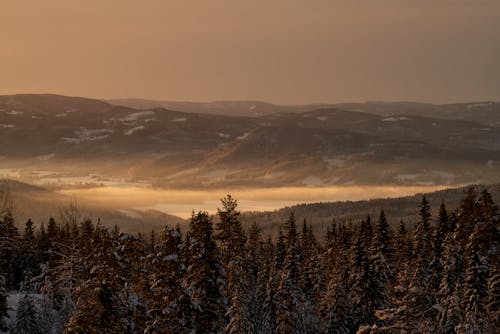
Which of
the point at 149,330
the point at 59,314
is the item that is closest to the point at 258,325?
the point at 59,314

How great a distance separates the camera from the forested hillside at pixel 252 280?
122 ft

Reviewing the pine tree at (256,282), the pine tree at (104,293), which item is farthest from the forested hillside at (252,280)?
the pine tree at (256,282)

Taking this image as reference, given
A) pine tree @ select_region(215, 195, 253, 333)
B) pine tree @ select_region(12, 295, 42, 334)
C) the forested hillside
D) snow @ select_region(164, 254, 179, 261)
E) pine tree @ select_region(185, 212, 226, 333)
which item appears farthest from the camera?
A: pine tree @ select_region(12, 295, 42, 334)

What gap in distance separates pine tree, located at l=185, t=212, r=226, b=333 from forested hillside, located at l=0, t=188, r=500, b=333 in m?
0.07

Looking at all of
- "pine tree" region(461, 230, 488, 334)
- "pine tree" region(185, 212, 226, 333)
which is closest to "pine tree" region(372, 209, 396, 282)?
"pine tree" region(461, 230, 488, 334)

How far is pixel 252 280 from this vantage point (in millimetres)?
83938

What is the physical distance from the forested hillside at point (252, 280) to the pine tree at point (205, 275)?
Answer: 2.7 inches

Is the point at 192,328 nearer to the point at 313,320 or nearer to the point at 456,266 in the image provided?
the point at 456,266

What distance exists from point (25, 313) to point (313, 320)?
3222 centimetres

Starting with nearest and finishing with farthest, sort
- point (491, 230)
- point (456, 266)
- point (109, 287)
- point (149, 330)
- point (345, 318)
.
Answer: point (109, 287)
point (149, 330)
point (491, 230)
point (456, 266)
point (345, 318)

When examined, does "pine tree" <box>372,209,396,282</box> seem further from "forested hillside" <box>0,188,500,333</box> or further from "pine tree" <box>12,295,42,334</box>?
"pine tree" <box>12,295,42,334</box>

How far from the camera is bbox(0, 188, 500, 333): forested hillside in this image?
37.2m

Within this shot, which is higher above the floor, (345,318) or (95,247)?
(95,247)

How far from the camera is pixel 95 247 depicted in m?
38.7
